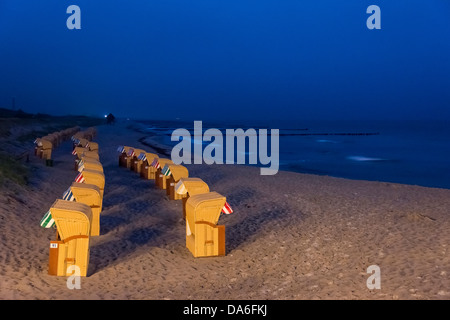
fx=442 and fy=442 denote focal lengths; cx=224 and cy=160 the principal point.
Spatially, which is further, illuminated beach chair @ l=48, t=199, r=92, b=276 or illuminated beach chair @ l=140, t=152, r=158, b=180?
illuminated beach chair @ l=140, t=152, r=158, b=180

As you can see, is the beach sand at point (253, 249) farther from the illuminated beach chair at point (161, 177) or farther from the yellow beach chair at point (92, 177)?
the yellow beach chair at point (92, 177)

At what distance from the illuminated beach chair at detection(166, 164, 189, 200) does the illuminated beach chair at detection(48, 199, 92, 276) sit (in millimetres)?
5613

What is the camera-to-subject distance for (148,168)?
597 inches

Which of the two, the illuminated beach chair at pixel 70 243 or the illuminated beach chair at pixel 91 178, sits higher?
the illuminated beach chair at pixel 91 178

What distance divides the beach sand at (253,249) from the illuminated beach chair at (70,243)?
8.8 inches

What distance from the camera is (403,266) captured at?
21.1 ft

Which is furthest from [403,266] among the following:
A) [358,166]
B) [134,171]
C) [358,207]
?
[358,166]

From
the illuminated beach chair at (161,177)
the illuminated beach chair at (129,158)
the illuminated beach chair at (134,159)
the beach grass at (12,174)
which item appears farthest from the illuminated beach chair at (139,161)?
the beach grass at (12,174)

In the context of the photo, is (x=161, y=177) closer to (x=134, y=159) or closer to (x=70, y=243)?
(x=134, y=159)

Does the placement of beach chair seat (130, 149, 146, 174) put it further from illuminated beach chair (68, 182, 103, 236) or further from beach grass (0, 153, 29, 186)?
illuminated beach chair (68, 182, 103, 236)

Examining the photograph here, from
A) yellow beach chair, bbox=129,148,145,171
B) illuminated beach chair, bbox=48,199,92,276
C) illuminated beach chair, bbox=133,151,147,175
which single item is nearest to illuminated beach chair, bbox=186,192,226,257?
illuminated beach chair, bbox=48,199,92,276

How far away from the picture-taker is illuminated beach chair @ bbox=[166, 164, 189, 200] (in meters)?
11.9

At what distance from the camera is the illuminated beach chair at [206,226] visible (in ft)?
23.8
